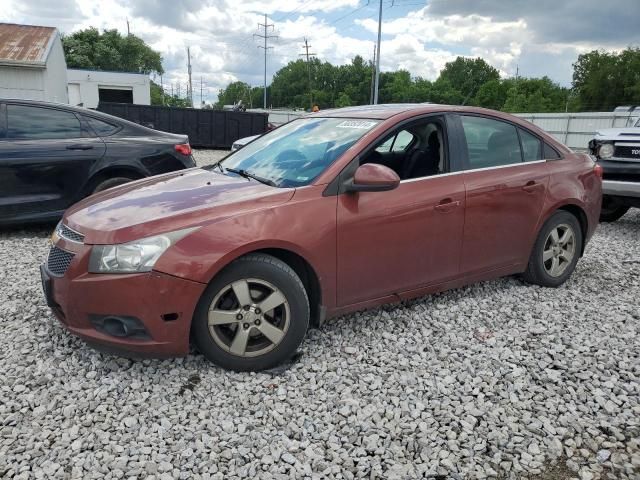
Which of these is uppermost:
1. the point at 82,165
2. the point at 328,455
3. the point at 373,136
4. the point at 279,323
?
the point at 373,136

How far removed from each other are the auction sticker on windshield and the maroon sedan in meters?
0.02

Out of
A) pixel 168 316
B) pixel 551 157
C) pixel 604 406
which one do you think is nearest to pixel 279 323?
pixel 168 316

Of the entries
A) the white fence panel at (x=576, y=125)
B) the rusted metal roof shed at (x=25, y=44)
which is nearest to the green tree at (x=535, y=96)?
the white fence panel at (x=576, y=125)

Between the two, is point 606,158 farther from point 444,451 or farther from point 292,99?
point 292,99

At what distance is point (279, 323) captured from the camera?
3076 millimetres

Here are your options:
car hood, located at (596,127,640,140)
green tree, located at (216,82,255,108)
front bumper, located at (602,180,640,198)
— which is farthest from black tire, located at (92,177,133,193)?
green tree, located at (216,82,255,108)

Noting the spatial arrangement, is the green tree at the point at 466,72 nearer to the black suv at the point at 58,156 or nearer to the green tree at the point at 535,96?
the green tree at the point at 535,96

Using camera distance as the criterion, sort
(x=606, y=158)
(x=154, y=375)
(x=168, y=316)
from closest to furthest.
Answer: (x=168, y=316) < (x=154, y=375) < (x=606, y=158)

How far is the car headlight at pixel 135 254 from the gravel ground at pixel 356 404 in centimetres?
70

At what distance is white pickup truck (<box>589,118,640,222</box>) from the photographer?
680 centimetres

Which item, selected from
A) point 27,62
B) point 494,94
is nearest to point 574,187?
point 27,62

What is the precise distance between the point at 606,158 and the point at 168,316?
673 centimetres

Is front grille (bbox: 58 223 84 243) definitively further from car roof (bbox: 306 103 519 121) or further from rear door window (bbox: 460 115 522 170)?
rear door window (bbox: 460 115 522 170)

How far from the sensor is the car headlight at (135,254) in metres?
2.74
